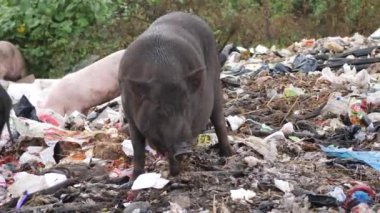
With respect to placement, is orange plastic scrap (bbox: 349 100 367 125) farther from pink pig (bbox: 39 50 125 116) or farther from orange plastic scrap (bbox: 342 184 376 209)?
pink pig (bbox: 39 50 125 116)

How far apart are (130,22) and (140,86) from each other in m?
9.06

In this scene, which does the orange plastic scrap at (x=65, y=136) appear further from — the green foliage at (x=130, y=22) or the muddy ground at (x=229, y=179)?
the green foliage at (x=130, y=22)

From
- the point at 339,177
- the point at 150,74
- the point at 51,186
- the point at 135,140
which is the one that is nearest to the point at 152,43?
the point at 150,74

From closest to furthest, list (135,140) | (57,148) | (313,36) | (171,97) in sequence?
(171,97) < (135,140) < (57,148) < (313,36)

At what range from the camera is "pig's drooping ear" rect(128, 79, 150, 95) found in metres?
4.58

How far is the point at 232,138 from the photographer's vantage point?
21.0ft

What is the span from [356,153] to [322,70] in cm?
352

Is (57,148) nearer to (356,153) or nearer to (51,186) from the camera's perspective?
(51,186)

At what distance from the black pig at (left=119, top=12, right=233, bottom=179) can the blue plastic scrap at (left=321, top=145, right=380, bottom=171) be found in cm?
111

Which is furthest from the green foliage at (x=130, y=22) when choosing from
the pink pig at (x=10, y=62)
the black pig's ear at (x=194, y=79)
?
the black pig's ear at (x=194, y=79)

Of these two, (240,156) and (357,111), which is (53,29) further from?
(240,156)

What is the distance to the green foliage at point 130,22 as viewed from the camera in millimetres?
11961

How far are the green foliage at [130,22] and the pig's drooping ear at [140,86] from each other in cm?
524

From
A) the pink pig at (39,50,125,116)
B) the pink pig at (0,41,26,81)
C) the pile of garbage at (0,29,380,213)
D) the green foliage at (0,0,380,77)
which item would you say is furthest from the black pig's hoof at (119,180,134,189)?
the pink pig at (0,41,26,81)
